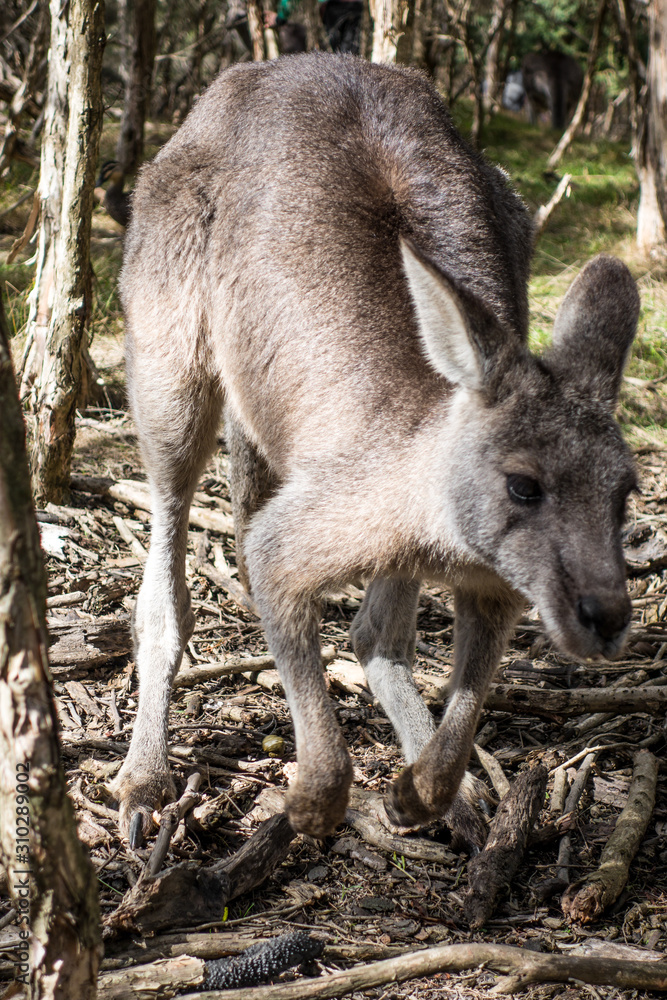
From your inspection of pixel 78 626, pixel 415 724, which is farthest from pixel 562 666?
pixel 78 626

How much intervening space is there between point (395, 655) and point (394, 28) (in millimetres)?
3619

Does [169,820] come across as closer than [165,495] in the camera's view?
Yes

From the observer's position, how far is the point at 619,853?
9.19 feet

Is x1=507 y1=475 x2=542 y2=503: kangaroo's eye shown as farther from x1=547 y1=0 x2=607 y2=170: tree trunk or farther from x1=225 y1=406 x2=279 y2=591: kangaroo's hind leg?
x1=547 y1=0 x2=607 y2=170: tree trunk

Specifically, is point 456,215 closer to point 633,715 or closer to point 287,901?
point 633,715

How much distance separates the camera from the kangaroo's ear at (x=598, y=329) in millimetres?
2607

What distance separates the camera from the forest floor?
2.54 meters

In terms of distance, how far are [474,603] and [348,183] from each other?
1.41 m

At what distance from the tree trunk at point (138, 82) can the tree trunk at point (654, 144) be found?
405 cm

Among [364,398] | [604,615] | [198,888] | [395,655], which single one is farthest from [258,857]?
[364,398]

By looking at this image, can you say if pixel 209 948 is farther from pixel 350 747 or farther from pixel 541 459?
pixel 541 459

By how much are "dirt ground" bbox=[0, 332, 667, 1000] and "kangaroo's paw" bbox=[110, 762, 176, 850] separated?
0.16ft

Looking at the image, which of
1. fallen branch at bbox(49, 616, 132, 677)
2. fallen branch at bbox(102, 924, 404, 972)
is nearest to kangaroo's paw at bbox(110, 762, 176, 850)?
fallen branch at bbox(102, 924, 404, 972)

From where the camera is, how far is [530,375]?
2.54 meters
